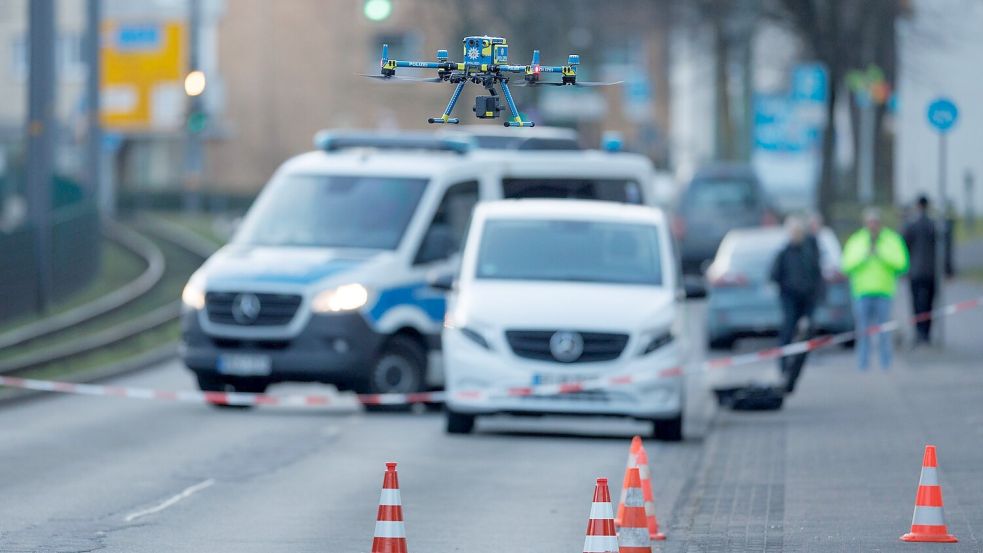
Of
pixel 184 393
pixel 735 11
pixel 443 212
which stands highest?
pixel 735 11

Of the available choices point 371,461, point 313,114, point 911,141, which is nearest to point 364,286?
point 371,461

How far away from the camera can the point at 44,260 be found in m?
31.3

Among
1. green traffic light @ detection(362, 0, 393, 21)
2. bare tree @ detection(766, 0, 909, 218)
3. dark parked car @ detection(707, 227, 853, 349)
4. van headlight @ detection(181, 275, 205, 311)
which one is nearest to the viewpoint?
green traffic light @ detection(362, 0, 393, 21)

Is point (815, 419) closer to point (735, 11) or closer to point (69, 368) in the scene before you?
point (69, 368)

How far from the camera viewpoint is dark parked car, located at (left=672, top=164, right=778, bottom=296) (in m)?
37.2

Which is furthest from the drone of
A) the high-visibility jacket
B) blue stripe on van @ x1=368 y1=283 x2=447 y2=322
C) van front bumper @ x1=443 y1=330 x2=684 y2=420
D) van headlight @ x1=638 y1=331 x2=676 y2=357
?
the high-visibility jacket

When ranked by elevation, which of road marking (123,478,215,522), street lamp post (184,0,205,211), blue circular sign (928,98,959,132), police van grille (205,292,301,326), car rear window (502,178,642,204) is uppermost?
street lamp post (184,0,205,211)

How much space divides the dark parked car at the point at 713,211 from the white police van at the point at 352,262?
16.0 metres

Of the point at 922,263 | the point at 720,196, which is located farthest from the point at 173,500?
the point at 720,196

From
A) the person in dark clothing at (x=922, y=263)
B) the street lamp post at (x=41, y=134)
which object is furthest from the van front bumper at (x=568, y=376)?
the street lamp post at (x=41, y=134)

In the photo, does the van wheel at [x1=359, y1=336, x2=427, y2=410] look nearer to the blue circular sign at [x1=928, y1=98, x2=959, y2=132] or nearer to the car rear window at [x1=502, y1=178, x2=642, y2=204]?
the car rear window at [x1=502, y1=178, x2=642, y2=204]

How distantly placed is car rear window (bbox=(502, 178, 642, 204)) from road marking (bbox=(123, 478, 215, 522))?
720 centimetres

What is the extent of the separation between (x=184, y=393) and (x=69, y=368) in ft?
8.09

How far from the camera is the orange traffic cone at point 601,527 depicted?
895cm
